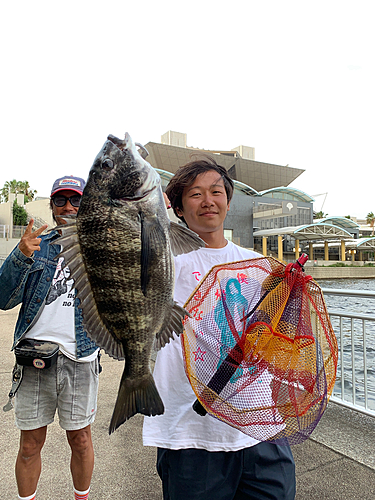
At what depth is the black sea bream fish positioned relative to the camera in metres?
1.41

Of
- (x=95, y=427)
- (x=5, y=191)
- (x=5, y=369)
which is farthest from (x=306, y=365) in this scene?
(x=5, y=191)

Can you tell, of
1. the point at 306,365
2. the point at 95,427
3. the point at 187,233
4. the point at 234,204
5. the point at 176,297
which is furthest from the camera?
the point at 234,204

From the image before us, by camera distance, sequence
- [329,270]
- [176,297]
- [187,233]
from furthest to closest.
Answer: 1. [329,270]
2. [176,297]
3. [187,233]

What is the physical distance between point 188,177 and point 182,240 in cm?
78

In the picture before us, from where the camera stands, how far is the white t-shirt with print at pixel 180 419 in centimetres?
187

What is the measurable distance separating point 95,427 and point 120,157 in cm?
380

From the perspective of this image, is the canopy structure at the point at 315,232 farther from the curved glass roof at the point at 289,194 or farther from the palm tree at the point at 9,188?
the palm tree at the point at 9,188

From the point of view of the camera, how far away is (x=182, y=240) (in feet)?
5.03

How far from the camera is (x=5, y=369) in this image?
5.76 metres

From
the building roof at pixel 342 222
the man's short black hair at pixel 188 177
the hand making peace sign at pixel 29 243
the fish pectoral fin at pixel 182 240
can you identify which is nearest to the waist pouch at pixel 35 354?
the hand making peace sign at pixel 29 243

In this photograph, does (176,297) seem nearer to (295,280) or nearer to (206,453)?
(295,280)

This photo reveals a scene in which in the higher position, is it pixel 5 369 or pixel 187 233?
pixel 187 233

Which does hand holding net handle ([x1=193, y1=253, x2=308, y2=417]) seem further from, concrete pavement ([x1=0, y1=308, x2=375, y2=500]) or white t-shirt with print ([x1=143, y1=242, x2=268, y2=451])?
concrete pavement ([x1=0, y1=308, x2=375, y2=500])

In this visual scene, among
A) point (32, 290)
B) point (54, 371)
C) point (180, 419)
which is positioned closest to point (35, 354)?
point (54, 371)
